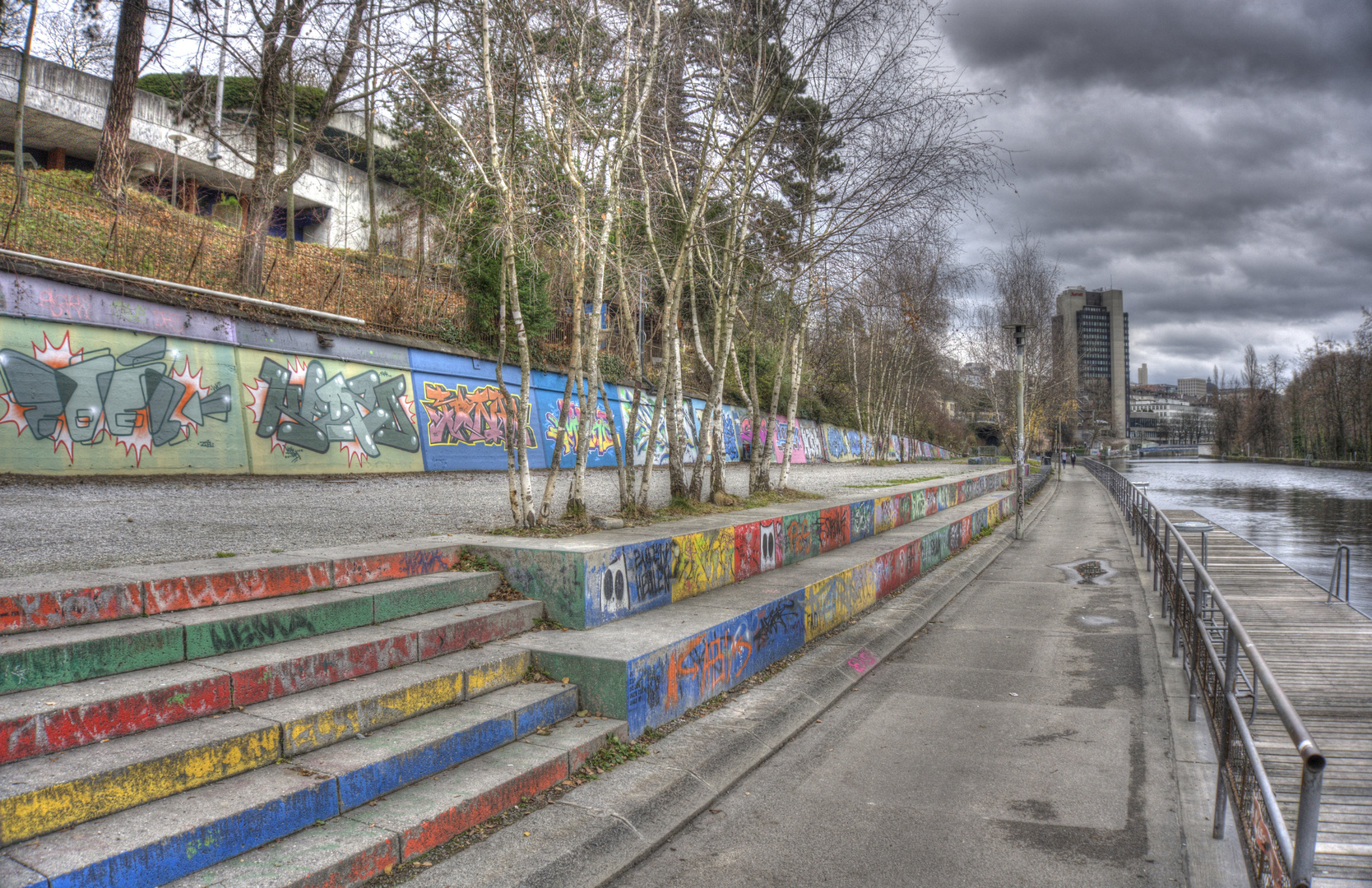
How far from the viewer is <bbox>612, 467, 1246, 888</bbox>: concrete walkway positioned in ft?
12.5

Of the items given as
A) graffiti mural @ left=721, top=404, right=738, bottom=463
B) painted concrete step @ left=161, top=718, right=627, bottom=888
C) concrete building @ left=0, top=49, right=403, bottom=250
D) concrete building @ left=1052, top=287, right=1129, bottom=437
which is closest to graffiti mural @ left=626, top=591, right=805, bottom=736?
painted concrete step @ left=161, top=718, right=627, bottom=888

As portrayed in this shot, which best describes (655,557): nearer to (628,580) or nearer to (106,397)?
(628,580)

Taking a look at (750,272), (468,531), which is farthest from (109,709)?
(750,272)

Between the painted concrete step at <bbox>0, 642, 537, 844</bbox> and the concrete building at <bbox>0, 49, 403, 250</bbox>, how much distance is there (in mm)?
20903

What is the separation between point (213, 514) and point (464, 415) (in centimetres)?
920

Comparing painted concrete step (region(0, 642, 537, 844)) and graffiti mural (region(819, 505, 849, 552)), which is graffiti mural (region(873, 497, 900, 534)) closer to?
graffiti mural (region(819, 505, 849, 552))

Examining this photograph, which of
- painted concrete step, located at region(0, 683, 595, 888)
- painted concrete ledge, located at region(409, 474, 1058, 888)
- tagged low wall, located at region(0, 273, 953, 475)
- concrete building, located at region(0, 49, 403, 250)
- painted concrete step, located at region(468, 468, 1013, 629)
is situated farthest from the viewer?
concrete building, located at region(0, 49, 403, 250)

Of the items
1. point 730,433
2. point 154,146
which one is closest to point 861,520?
point 730,433

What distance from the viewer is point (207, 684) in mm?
3703

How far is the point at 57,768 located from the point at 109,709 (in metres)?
0.38

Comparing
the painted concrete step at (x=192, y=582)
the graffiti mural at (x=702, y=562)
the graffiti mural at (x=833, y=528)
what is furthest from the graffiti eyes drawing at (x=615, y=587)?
the graffiti mural at (x=833, y=528)

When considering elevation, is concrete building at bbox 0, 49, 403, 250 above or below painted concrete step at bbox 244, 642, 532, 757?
above

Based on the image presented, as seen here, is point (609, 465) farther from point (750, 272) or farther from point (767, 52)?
point (767, 52)

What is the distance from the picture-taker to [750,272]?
53.8ft
